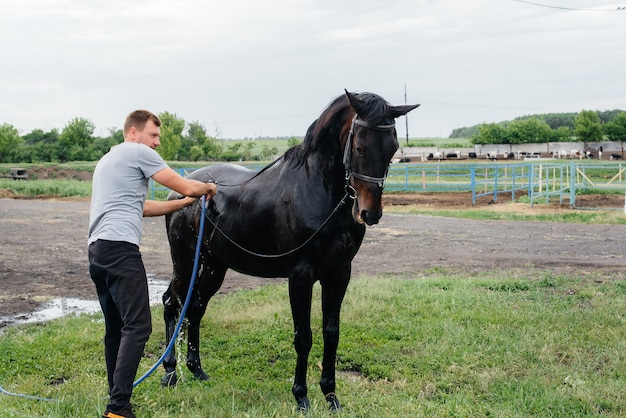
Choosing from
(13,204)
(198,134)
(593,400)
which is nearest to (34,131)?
(198,134)

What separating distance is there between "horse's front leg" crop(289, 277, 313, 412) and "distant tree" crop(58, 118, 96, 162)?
A: 70.3 m

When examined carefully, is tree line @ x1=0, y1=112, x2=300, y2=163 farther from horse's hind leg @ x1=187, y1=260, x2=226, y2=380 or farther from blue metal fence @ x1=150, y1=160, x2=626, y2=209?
horse's hind leg @ x1=187, y1=260, x2=226, y2=380

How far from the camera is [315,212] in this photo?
4.09m

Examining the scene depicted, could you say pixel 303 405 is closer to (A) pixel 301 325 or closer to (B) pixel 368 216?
(A) pixel 301 325

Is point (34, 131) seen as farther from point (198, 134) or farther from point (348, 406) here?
point (348, 406)

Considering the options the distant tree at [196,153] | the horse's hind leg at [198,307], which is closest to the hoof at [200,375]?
the horse's hind leg at [198,307]

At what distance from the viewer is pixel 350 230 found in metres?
4.11

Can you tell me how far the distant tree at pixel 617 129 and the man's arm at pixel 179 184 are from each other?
8458cm

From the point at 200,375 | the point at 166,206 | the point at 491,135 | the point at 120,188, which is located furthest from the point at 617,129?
the point at 120,188

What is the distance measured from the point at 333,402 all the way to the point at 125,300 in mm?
1632

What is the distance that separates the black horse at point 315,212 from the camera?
3.76 m

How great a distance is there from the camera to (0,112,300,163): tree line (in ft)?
222

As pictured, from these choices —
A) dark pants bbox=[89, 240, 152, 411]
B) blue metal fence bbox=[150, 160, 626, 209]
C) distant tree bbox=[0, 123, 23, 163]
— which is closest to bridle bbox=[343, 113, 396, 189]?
dark pants bbox=[89, 240, 152, 411]

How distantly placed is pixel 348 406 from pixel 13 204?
23.3 meters
